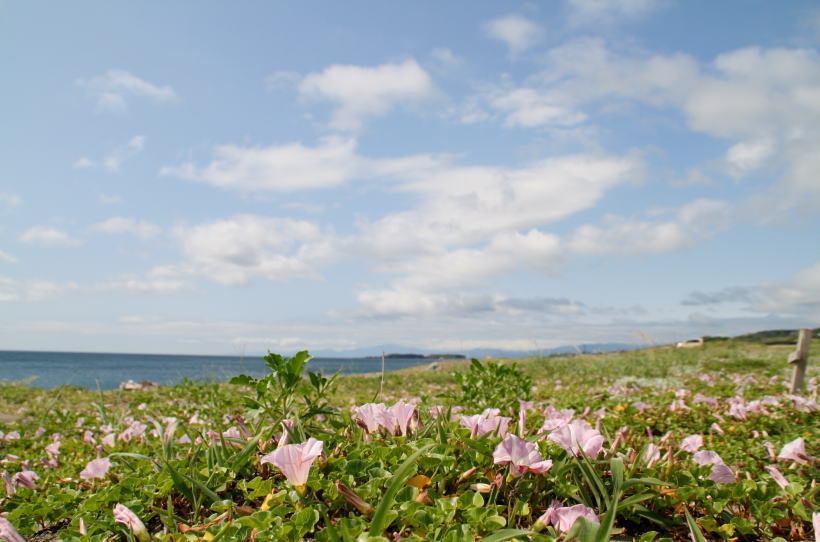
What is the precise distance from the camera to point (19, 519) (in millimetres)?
2305

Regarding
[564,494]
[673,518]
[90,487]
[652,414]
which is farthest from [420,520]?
[652,414]

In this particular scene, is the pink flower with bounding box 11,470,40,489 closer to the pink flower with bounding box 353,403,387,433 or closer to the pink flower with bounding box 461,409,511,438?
the pink flower with bounding box 353,403,387,433

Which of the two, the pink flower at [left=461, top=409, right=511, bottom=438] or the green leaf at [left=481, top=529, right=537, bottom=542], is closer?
the green leaf at [left=481, top=529, right=537, bottom=542]

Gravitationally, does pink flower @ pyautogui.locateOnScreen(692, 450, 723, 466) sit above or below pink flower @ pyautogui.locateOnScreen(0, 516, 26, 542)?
above

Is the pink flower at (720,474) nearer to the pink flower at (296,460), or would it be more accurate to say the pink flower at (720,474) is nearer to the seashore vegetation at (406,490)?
the seashore vegetation at (406,490)

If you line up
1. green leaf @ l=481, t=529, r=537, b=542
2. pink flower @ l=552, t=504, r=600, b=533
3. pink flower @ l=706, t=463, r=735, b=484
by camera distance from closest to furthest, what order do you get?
green leaf @ l=481, t=529, r=537, b=542
pink flower @ l=552, t=504, r=600, b=533
pink flower @ l=706, t=463, r=735, b=484

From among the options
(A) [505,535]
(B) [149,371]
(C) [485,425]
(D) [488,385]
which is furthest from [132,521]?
(B) [149,371]

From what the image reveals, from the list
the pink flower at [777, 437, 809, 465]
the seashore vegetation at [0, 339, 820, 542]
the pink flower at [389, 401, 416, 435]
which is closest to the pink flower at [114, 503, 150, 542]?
the seashore vegetation at [0, 339, 820, 542]

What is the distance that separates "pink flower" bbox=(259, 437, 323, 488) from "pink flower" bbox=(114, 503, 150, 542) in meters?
0.50

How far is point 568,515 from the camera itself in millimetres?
1714

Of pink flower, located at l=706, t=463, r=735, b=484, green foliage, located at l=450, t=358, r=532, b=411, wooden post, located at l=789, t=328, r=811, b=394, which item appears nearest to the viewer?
pink flower, located at l=706, t=463, r=735, b=484

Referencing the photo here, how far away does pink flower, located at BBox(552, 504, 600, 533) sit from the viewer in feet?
5.60

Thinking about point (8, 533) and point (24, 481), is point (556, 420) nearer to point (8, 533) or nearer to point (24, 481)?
point (8, 533)

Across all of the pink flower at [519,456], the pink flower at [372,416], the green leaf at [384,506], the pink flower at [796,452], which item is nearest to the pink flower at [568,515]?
the pink flower at [519,456]
